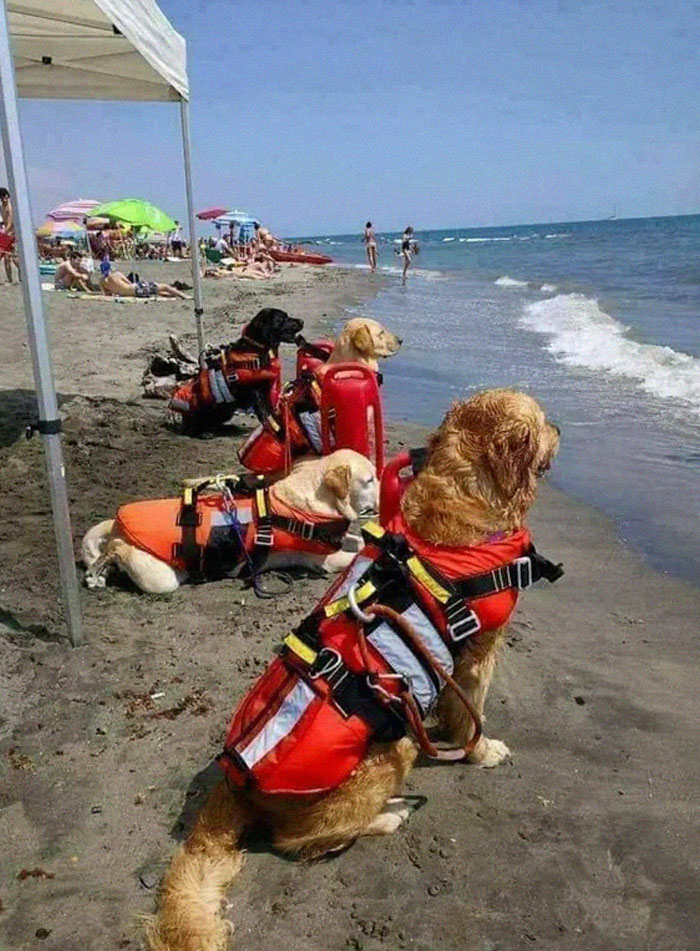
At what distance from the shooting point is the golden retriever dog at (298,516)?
4.88 metres

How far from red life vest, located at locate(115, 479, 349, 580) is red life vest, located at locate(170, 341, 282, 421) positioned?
3287mm

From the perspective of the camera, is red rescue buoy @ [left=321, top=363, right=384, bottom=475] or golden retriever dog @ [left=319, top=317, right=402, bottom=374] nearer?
red rescue buoy @ [left=321, top=363, right=384, bottom=475]

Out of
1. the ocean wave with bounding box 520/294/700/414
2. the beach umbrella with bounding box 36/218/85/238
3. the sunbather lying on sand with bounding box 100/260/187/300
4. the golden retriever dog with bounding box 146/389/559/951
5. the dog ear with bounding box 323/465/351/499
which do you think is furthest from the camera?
the beach umbrella with bounding box 36/218/85/238

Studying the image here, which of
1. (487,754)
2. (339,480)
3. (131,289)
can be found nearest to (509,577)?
(487,754)

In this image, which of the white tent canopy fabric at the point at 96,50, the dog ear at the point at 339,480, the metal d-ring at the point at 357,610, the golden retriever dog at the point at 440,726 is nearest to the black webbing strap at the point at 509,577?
the golden retriever dog at the point at 440,726

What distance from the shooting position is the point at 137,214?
123 feet

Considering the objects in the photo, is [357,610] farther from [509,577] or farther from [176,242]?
[176,242]

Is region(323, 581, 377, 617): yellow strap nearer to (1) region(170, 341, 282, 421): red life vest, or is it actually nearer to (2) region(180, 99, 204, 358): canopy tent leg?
(1) region(170, 341, 282, 421): red life vest

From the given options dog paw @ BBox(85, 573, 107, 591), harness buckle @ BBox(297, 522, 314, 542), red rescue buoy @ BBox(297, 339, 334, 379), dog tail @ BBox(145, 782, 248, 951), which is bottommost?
dog paw @ BBox(85, 573, 107, 591)

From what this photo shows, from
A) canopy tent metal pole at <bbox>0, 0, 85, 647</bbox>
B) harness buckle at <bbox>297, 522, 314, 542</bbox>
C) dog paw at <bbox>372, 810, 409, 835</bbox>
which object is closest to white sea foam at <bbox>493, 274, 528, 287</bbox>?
harness buckle at <bbox>297, 522, 314, 542</bbox>

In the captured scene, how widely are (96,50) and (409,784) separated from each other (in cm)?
765

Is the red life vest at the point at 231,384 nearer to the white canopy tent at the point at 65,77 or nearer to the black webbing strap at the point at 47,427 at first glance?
the white canopy tent at the point at 65,77

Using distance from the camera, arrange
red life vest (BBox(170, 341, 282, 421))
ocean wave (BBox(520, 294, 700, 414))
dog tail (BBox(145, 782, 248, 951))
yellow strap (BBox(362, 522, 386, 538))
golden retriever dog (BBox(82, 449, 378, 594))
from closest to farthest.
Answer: dog tail (BBox(145, 782, 248, 951)) < yellow strap (BBox(362, 522, 386, 538)) < golden retriever dog (BBox(82, 449, 378, 594)) < red life vest (BBox(170, 341, 282, 421)) < ocean wave (BBox(520, 294, 700, 414))

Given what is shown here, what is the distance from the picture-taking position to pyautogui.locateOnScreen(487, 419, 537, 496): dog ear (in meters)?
2.96
